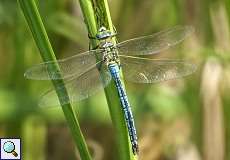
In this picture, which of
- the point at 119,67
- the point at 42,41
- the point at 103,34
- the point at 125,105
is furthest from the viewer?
the point at 119,67

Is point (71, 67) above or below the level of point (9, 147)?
above

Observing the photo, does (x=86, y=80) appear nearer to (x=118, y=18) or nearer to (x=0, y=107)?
(x=0, y=107)

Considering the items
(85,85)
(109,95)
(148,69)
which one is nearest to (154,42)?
(148,69)

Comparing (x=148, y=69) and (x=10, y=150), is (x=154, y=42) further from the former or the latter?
(x=10, y=150)

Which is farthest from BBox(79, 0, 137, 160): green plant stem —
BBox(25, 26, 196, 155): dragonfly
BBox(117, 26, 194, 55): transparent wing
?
BBox(117, 26, 194, 55): transparent wing

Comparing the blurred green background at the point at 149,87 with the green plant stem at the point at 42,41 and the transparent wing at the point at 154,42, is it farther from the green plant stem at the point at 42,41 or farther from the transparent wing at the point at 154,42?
the green plant stem at the point at 42,41

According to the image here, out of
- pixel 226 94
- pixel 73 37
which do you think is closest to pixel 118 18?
pixel 73 37
